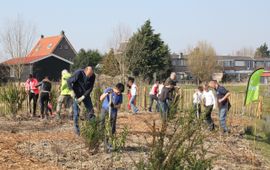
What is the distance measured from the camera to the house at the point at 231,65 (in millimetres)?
88812

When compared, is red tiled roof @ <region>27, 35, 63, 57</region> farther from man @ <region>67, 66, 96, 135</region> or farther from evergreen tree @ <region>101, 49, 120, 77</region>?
man @ <region>67, 66, 96, 135</region>

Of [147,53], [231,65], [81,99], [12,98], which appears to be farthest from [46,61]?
[231,65]

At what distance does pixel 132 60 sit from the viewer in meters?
48.3

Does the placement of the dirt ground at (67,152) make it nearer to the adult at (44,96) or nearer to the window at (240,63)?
the adult at (44,96)

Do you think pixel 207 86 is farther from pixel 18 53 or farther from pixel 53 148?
pixel 18 53

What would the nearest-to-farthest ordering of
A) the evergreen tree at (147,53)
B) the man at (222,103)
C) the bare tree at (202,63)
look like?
1. the man at (222,103)
2. the evergreen tree at (147,53)
3. the bare tree at (202,63)

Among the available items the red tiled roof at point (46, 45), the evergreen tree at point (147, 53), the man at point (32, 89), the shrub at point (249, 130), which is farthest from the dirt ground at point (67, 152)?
the red tiled roof at point (46, 45)

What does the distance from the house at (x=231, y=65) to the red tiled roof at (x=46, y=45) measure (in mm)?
28230

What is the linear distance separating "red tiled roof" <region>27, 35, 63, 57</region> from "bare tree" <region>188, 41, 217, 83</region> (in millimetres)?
20919

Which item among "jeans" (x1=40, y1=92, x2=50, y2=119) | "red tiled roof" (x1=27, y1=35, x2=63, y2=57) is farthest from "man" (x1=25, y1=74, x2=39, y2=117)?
"red tiled roof" (x1=27, y1=35, x2=63, y2=57)

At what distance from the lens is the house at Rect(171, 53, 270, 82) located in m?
88.8

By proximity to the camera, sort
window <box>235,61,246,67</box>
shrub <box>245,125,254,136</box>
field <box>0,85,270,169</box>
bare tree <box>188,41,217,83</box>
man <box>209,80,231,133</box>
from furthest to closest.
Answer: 1. window <box>235,61,246,67</box>
2. bare tree <box>188,41,217,83</box>
3. shrub <box>245,125,254,136</box>
4. man <box>209,80,231,133</box>
5. field <box>0,85,270,169</box>

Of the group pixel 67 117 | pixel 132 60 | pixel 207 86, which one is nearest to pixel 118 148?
pixel 207 86

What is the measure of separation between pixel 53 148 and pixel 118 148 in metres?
1.36
